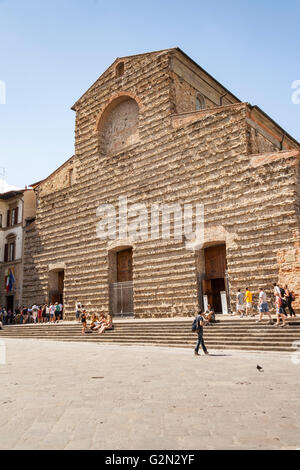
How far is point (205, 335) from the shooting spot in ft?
36.5

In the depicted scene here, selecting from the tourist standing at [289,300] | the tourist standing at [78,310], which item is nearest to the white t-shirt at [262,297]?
the tourist standing at [289,300]

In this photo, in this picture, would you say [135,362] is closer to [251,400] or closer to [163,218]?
[251,400]

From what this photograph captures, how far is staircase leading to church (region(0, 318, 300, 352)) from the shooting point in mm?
9602

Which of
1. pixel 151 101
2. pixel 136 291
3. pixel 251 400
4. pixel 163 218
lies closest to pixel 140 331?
pixel 136 291

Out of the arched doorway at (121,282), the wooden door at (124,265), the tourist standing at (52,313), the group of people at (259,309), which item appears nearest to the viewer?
the group of people at (259,309)

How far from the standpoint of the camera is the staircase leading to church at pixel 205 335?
960 centimetres

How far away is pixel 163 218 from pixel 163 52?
27.2 ft

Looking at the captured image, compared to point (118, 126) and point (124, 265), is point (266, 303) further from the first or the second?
point (118, 126)

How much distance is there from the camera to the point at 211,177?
49.2 ft

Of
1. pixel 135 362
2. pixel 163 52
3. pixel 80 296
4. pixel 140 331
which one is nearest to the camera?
pixel 135 362

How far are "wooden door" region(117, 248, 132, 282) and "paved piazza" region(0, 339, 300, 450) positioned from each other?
10.0m

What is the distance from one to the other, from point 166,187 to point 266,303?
7168 millimetres

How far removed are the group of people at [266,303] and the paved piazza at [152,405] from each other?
99.8 inches

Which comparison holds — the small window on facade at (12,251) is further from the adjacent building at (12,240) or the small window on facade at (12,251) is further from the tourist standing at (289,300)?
the tourist standing at (289,300)
